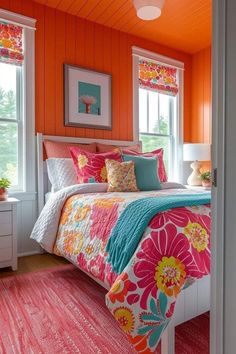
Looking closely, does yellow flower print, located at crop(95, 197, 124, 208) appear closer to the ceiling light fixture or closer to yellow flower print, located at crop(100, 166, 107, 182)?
yellow flower print, located at crop(100, 166, 107, 182)

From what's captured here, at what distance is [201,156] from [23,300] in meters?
2.88

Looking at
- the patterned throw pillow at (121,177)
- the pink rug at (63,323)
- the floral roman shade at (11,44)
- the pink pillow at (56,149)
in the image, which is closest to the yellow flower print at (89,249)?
the pink rug at (63,323)

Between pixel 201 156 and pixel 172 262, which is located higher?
pixel 201 156

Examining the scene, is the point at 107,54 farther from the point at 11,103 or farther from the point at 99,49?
the point at 11,103

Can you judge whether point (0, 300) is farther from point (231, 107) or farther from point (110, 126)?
point (110, 126)

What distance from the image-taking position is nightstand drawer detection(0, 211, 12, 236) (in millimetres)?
2442

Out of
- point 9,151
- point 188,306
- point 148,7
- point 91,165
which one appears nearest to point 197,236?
point 188,306

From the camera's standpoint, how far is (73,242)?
206cm

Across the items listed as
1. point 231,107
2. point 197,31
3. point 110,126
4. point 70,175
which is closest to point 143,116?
point 110,126

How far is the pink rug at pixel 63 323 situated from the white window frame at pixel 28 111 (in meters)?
1.14

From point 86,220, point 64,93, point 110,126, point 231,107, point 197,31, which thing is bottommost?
point 86,220

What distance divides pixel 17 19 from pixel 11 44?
0.27 meters

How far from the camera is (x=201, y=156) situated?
3807mm

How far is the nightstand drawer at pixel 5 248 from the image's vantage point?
2.44 metres
